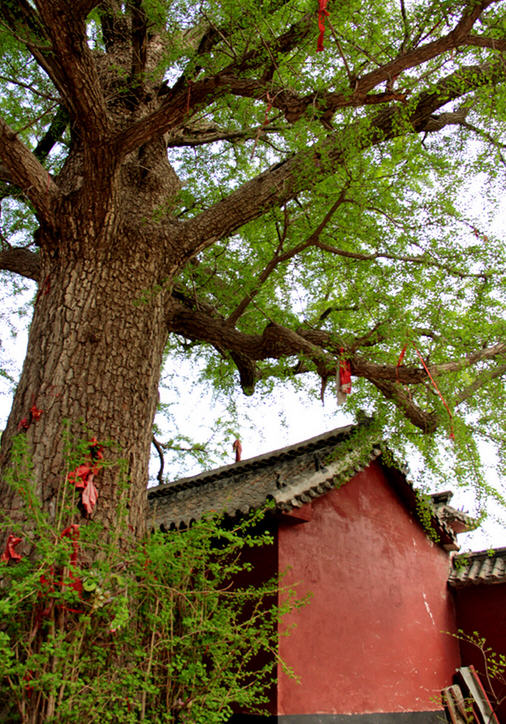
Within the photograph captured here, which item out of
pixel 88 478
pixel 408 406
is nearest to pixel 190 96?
pixel 88 478

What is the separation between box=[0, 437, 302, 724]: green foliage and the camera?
2457 mm

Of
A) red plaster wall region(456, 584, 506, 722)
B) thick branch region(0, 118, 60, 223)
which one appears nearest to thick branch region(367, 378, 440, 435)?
thick branch region(0, 118, 60, 223)

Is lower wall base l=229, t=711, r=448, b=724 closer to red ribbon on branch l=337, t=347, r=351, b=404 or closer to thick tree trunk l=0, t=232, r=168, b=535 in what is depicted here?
thick tree trunk l=0, t=232, r=168, b=535

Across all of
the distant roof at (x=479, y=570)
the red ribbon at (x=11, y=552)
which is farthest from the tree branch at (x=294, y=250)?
the distant roof at (x=479, y=570)

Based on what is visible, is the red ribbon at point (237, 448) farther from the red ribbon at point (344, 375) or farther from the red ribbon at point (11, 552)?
the red ribbon at point (11, 552)

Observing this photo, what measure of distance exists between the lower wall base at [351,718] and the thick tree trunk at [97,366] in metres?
2.40

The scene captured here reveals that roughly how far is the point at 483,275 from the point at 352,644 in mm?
4044

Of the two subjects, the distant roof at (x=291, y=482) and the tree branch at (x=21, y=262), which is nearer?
the tree branch at (x=21, y=262)

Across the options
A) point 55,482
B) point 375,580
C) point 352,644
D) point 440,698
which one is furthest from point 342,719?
point 55,482

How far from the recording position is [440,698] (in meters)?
7.06

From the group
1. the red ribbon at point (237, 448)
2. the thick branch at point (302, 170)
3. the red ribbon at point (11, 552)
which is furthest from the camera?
the red ribbon at point (237, 448)

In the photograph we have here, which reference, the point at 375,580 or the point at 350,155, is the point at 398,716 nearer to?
the point at 375,580

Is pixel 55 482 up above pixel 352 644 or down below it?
above

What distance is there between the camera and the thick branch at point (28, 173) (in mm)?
4031
